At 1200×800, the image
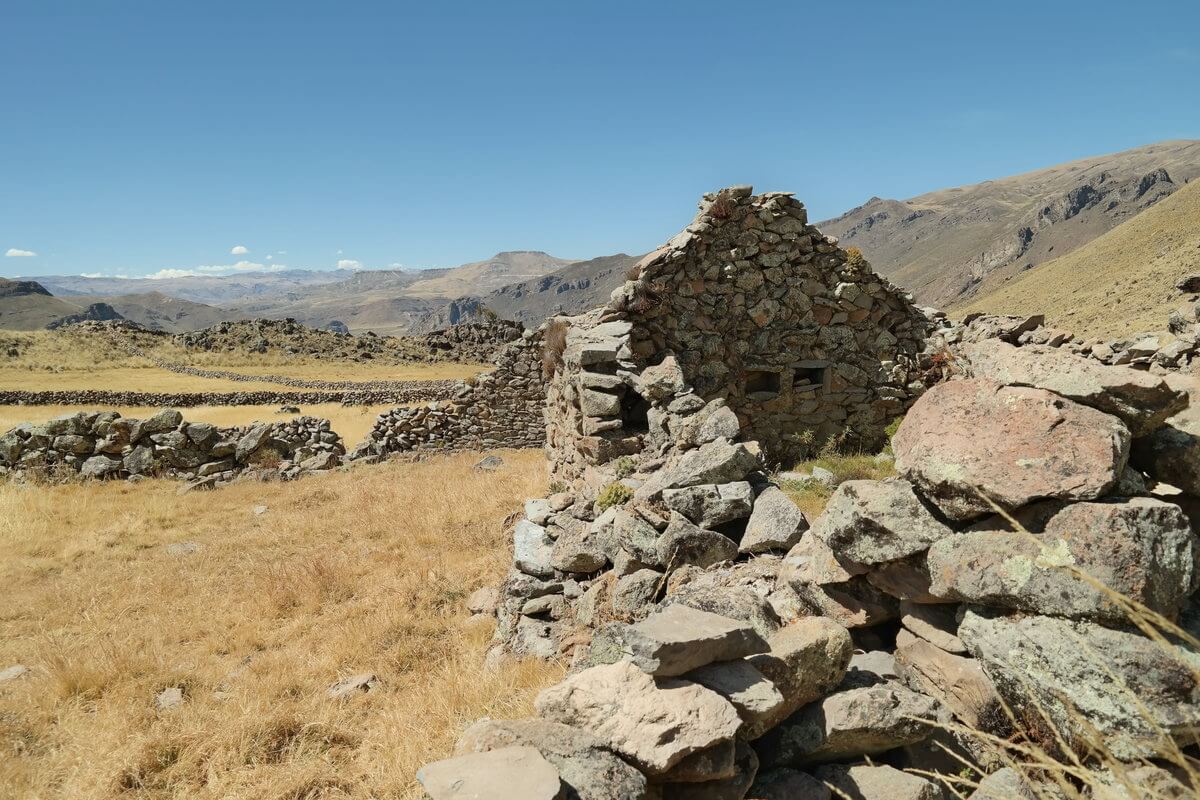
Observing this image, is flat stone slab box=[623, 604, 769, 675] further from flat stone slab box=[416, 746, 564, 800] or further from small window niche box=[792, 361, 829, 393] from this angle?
small window niche box=[792, 361, 829, 393]

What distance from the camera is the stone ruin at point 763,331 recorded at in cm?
1045

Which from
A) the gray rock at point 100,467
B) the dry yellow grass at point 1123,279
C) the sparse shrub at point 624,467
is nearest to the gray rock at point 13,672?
the sparse shrub at point 624,467

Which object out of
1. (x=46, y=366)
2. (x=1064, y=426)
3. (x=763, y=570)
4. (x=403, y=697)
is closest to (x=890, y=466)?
(x=763, y=570)

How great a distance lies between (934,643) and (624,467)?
14.2 ft

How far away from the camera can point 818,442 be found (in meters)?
11.9

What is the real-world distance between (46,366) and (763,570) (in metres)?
66.2

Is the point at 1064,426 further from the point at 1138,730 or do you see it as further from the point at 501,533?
the point at 501,533

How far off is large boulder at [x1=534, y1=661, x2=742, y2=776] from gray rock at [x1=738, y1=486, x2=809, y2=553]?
7.19 ft

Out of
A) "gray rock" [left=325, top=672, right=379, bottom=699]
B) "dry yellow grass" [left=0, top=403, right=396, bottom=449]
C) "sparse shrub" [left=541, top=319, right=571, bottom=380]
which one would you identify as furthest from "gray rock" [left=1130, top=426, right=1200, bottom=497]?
"dry yellow grass" [left=0, top=403, right=396, bottom=449]

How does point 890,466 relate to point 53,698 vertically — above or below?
above

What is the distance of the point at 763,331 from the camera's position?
1148cm

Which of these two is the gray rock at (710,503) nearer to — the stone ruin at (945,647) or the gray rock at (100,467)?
the stone ruin at (945,647)

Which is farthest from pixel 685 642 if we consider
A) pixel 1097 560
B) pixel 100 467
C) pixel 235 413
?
pixel 235 413

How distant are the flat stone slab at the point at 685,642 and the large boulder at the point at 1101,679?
124 centimetres
